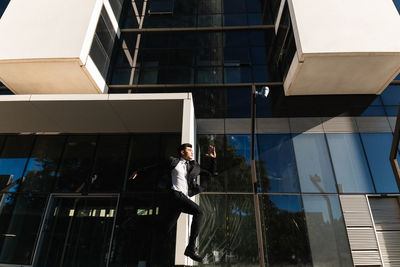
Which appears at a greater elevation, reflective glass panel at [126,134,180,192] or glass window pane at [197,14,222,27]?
glass window pane at [197,14,222,27]

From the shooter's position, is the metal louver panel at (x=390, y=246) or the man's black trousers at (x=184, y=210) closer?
the man's black trousers at (x=184, y=210)

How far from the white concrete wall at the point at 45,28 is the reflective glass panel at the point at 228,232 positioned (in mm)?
7899

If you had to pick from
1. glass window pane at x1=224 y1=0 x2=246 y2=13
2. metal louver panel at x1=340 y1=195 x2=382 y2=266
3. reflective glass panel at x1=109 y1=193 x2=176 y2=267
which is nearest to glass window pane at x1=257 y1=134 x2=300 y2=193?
metal louver panel at x1=340 y1=195 x2=382 y2=266

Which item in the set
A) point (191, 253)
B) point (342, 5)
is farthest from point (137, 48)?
point (191, 253)

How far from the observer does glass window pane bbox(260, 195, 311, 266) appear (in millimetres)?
8250

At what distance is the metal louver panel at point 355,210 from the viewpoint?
857 cm

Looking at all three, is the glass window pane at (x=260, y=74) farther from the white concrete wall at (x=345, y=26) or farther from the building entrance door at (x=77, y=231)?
the building entrance door at (x=77, y=231)

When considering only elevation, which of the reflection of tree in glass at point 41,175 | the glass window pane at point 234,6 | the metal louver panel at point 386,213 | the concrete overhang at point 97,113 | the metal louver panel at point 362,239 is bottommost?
the metal louver panel at point 362,239

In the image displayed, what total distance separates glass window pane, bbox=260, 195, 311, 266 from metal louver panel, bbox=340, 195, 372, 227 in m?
1.56

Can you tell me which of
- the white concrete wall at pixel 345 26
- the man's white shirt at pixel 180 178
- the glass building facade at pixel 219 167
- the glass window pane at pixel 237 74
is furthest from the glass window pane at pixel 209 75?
the man's white shirt at pixel 180 178

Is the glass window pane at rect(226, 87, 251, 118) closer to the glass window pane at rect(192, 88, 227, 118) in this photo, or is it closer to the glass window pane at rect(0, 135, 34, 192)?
the glass window pane at rect(192, 88, 227, 118)

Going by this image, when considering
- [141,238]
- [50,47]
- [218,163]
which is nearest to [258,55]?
[218,163]

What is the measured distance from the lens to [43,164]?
11070mm

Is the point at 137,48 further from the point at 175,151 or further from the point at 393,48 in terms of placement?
the point at 393,48
